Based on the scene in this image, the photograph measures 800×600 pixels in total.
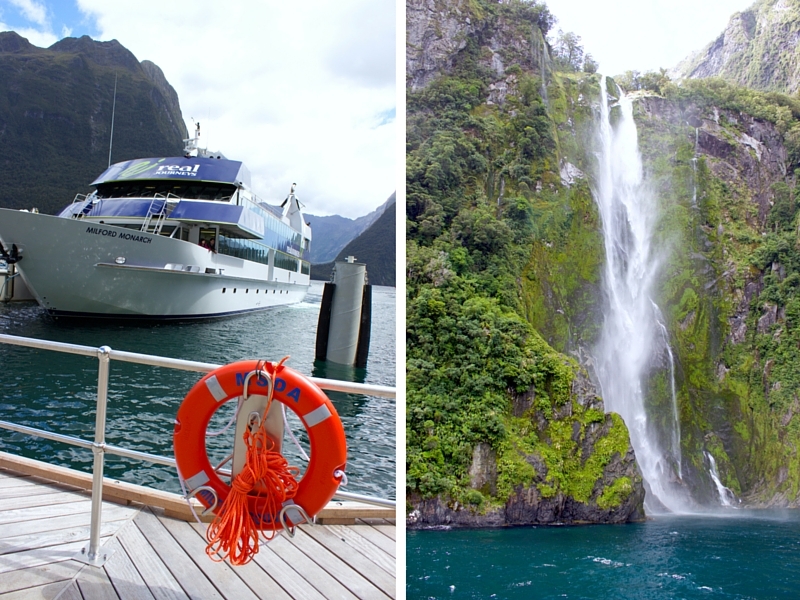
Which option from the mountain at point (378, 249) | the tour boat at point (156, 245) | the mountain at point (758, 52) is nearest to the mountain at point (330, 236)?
the mountain at point (378, 249)

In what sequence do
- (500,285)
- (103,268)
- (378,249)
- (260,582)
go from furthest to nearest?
1. (378,249)
2. (103,268)
3. (500,285)
4. (260,582)

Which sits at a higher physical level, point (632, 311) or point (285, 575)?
point (632, 311)

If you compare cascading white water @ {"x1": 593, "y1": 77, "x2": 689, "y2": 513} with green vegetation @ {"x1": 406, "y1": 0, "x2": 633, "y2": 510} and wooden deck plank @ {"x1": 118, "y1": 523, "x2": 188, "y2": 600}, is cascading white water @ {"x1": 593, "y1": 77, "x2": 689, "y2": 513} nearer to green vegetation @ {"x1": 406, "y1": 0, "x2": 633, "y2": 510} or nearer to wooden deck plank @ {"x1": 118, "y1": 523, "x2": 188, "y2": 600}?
green vegetation @ {"x1": 406, "y1": 0, "x2": 633, "y2": 510}

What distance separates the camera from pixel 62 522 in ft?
4.44

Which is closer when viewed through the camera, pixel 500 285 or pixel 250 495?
pixel 250 495

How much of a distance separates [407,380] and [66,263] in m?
9.05

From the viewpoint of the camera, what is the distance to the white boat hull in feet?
34.9

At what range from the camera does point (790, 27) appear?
6.25 m

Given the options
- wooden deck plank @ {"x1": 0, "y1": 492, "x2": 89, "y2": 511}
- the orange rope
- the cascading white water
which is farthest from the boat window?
the orange rope

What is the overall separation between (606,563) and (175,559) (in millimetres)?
3295

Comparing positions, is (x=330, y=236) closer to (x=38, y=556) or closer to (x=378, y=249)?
(x=378, y=249)

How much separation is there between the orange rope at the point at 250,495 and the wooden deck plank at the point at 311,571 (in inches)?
4.8

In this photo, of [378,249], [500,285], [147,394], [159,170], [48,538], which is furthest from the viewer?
[378,249]

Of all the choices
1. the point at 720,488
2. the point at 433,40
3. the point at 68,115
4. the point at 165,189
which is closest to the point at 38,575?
the point at 433,40
